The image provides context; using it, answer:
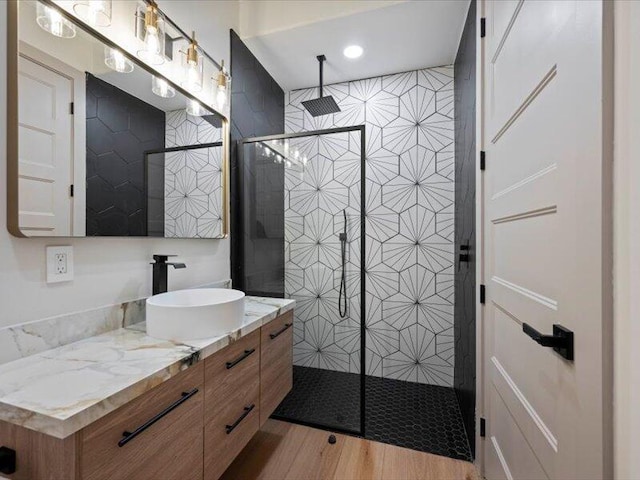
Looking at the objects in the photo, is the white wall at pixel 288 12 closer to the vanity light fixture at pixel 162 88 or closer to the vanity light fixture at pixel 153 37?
the vanity light fixture at pixel 153 37

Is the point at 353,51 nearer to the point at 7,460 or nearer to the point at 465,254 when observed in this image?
the point at 465,254

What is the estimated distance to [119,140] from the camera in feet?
4.38

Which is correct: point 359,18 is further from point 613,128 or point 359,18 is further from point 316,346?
point 316,346

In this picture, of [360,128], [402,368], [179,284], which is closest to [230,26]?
[360,128]

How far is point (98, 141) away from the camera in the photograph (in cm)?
124

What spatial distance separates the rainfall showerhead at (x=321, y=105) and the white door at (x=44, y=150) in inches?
67.6

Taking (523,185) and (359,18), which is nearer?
(523,185)

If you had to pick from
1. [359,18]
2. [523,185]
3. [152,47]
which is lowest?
[523,185]

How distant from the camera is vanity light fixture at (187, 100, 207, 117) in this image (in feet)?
5.64

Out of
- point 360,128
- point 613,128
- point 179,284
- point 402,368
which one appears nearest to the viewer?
point 613,128

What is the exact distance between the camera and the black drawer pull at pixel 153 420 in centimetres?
Result: 81

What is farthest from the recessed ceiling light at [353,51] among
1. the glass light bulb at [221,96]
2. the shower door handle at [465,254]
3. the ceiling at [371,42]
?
the shower door handle at [465,254]

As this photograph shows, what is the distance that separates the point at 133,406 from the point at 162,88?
146cm

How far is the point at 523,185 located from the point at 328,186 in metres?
1.22
